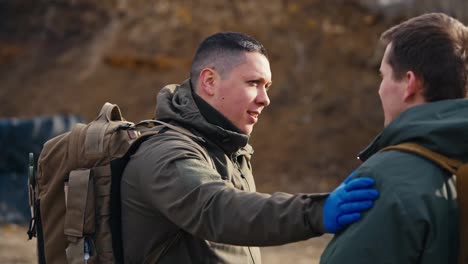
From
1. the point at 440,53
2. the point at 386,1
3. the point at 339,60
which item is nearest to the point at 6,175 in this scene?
the point at 339,60

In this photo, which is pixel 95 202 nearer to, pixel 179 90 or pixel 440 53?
pixel 179 90

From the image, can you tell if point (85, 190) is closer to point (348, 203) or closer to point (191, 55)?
point (348, 203)

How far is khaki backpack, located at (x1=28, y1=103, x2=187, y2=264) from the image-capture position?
3137 mm

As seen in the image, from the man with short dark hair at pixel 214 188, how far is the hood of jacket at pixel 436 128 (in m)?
0.17

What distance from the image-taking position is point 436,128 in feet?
7.41

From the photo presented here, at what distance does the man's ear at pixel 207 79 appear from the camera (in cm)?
359

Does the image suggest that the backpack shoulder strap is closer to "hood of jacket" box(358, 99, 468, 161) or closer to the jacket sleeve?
"hood of jacket" box(358, 99, 468, 161)

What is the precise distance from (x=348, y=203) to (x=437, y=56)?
1.61ft

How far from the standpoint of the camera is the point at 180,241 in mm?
3141

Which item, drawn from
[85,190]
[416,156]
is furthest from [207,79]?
[416,156]

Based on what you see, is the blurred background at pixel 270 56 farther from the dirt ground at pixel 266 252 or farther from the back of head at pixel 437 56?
the back of head at pixel 437 56

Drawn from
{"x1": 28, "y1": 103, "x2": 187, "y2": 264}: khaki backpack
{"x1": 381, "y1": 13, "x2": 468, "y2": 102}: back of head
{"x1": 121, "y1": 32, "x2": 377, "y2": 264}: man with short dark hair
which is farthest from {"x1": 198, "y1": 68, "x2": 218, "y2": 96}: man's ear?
{"x1": 381, "y1": 13, "x2": 468, "y2": 102}: back of head

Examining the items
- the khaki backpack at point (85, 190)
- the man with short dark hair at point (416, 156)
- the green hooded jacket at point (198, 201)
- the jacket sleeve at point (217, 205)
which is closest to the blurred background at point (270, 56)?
the green hooded jacket at point (198, 201)

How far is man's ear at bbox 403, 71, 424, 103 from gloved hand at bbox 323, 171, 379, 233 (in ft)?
0.93
